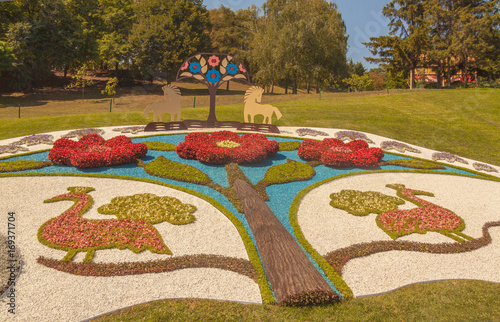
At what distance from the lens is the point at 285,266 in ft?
23.9

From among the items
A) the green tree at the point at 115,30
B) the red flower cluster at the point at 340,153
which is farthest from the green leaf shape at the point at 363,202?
the green tree at the point at 115,30

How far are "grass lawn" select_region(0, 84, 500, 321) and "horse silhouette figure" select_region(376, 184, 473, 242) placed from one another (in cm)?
235

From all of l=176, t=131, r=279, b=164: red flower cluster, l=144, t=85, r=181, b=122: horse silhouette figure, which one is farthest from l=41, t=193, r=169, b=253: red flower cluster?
l=144, t=85, r=181, b=122: horse silhouette figure

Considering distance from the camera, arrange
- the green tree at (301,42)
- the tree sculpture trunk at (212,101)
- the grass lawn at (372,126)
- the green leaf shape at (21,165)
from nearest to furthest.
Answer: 1. the grass lawn at (372,126)
2. the green leaf shape at (21,165)
3. the tree sculpture trunk at (212,101)
4. the green tree at (301,42)

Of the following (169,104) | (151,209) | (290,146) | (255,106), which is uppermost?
(255,106)

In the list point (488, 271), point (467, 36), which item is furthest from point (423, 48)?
point (488, 271)

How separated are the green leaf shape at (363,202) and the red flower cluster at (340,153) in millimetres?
3108

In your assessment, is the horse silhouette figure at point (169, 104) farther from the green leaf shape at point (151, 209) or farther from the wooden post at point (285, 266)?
the wooden post at point (285, 266)

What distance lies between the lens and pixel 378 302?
6.63 metres

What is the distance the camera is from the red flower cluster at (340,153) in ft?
50.0

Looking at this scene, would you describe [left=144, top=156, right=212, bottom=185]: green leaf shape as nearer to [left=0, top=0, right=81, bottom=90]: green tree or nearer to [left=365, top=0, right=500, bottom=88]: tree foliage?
[left=0, top=0, right=81, bottom=90]: green tree

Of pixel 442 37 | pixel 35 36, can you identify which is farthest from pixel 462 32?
pixel 35 36

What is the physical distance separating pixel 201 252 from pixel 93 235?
290cm

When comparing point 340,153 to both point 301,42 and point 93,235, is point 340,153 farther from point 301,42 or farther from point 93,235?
point 301,42
